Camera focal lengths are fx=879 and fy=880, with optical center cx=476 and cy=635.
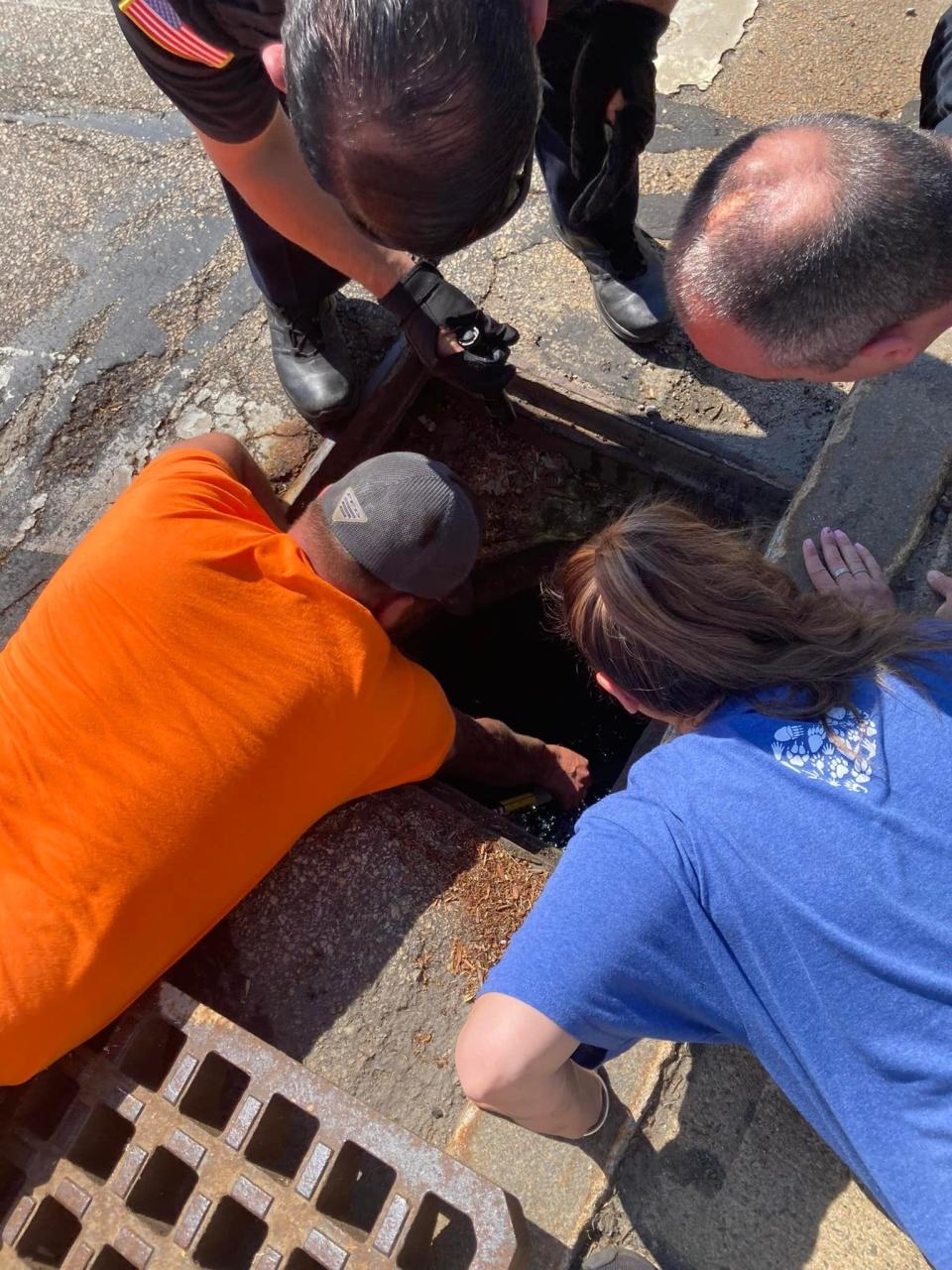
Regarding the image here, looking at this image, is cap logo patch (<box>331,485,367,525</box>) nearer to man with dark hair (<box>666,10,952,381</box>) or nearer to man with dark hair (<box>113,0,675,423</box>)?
man with dark hair (<box>113,0,675,423</box>)

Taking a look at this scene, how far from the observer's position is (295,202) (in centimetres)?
211

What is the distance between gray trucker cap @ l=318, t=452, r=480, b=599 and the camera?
1.98m

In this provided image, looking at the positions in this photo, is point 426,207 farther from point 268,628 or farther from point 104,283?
point 104,283

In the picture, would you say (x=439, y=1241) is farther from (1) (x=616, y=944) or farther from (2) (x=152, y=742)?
(2) (x=152, y=742)

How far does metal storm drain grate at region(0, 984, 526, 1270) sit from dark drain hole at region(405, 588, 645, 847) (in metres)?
1.88

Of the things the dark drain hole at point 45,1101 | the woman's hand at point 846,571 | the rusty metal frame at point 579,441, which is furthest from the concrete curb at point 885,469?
the dark drain hole at point 45,1101

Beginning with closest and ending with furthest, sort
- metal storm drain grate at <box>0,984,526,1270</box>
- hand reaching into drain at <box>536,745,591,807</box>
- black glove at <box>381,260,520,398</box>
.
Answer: metal storm drain grate at <box>0,984,526,1270</box> → black glove at <box>381,260,520,398</box> → hand reaching into drain at <box>536,745,591,807</box>

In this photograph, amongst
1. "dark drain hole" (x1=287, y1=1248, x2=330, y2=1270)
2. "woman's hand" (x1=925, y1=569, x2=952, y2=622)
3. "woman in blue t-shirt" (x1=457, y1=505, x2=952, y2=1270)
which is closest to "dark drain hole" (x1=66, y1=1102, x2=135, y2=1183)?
"dark drain hole" (x1=287, y1=1248, x2=330, y2=1270)

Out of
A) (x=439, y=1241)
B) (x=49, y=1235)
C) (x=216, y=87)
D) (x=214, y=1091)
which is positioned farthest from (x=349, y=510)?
(x=49, y=1235)

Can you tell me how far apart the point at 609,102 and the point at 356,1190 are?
2820 millimetres

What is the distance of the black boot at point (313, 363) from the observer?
2.71 metres

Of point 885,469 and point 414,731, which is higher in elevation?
point 885,469

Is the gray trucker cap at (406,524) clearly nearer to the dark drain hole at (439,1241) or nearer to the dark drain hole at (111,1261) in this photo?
the dark drain hole at (439,1241)

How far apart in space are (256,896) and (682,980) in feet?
3.87
